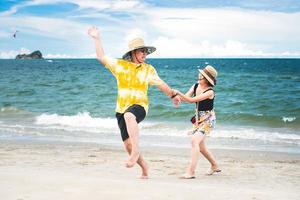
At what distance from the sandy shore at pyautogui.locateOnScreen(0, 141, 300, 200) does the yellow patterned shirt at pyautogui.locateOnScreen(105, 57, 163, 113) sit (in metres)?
0.97

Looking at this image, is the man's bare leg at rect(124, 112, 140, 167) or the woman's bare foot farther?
the woman's bare foot

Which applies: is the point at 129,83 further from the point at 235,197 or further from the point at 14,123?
the point at 14,123

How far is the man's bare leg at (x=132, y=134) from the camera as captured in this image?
213 inches

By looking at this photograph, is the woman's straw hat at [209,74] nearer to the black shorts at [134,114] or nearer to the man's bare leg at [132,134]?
the black shorts at [134,114]

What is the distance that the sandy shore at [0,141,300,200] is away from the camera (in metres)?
4.76

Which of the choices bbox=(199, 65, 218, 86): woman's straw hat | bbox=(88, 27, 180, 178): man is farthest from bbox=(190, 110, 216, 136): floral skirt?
bbox=(88, 27, 180, 178): man

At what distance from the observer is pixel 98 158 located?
9.52 m

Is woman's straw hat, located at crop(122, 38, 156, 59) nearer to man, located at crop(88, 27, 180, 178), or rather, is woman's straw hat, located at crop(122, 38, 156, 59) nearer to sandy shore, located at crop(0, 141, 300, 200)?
man, located at crop(88, 27, 180, 178)

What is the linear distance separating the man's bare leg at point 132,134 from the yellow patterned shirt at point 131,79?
142 mm

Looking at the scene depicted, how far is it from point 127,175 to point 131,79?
7.64 ft

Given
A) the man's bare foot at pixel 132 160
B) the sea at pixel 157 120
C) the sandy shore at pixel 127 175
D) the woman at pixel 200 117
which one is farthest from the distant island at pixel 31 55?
the man's bare foot at pixel 132 160

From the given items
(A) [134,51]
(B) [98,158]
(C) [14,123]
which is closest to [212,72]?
(A) [134,51]

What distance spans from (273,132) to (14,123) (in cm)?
938

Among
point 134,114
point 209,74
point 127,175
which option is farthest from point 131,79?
point 127,175
